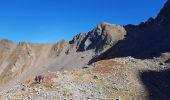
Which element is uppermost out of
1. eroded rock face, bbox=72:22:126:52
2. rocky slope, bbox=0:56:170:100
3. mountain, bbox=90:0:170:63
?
eroded rock face, bbox=72:22:126:52

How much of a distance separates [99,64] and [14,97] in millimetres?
15473

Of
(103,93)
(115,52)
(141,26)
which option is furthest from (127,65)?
(141,26)

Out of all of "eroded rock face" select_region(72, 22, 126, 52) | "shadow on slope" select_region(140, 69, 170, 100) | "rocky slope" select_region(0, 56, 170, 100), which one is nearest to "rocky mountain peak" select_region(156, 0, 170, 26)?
"eroded rock face" select_region(72, 22, 126, 52)

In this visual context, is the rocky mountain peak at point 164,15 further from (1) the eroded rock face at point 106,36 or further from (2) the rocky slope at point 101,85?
(2) the rocky slope at point 101,85

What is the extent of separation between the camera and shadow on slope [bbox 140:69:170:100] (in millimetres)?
45903

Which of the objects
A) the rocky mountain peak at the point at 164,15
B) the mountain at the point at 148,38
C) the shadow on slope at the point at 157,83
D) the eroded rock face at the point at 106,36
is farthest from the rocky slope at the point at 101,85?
the eroded rock face at the point at 106,36

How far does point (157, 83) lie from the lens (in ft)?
165

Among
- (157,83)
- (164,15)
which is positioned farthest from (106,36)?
(157,83)

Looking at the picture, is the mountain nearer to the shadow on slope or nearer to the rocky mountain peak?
the rocky mountain peak

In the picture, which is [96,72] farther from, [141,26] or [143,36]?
[141,26]

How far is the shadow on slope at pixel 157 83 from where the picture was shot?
151 feet

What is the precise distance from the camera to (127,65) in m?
53.2

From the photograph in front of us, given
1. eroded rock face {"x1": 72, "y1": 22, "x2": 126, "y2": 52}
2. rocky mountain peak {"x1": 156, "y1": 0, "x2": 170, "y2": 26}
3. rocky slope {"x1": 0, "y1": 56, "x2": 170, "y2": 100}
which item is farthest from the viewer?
eroded rock face {"x1": 72, "y1": 22, "x2": 126, "y2": 52}

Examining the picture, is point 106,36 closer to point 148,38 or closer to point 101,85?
point 148,38
